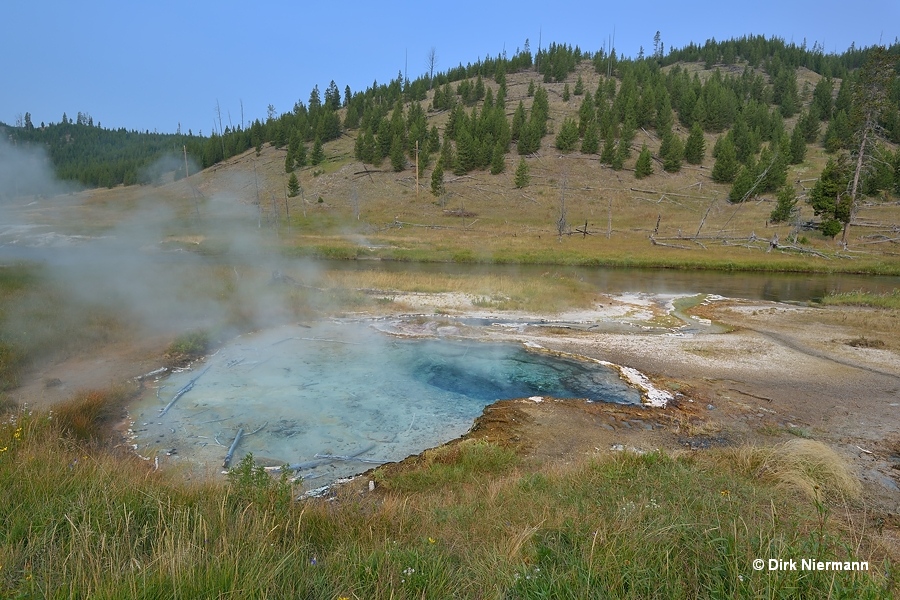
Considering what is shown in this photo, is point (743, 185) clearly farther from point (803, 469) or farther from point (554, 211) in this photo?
point (803, 469)

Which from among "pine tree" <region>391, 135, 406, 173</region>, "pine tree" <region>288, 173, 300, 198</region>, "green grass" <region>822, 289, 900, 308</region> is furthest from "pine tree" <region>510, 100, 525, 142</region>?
"green grass" <region>822, 289, 900, 308</region>

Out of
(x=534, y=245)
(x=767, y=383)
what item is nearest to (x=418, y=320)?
(x=767, y=383)

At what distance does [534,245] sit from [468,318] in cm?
2124

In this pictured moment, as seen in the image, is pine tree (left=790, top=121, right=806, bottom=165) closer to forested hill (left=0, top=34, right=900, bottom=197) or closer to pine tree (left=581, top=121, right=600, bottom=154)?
forested hill (left=0, top=34, right=900, bottom=197)

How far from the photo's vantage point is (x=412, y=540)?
3430mm

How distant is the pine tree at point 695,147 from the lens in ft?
202

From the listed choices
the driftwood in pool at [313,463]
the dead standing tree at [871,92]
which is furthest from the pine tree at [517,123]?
the driftwood in pool at [313,463]

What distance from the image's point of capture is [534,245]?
35688mm

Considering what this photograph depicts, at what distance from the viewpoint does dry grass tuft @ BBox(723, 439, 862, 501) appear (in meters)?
5.06

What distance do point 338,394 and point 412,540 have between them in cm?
575

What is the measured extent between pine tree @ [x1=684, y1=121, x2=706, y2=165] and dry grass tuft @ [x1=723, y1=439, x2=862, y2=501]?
213 ft

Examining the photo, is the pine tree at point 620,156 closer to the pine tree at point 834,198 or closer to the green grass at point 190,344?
the pine tree at point 834,198

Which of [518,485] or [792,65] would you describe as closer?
[518,485]

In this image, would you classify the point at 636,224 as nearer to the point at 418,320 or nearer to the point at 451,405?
the point at 418,320
